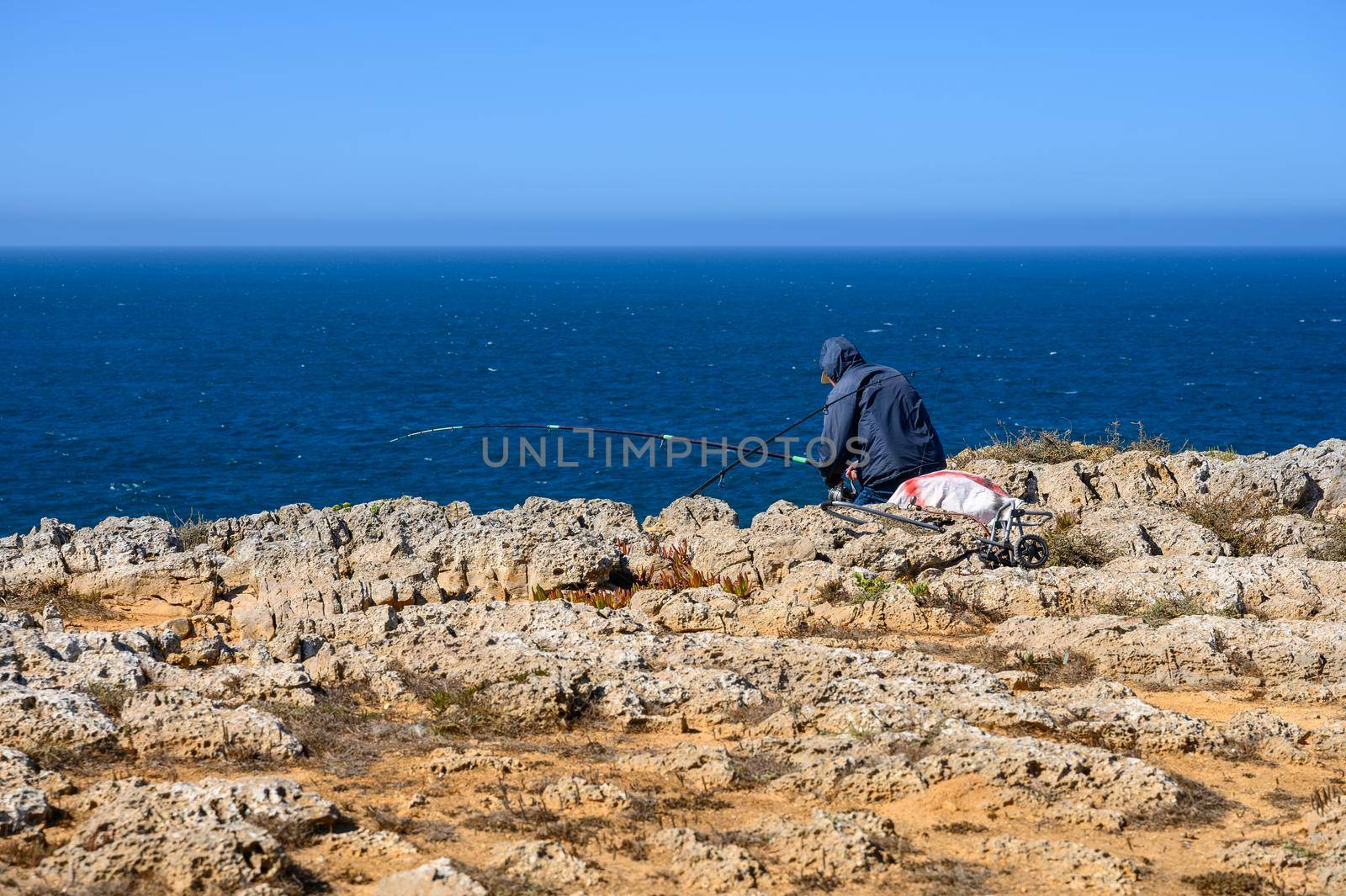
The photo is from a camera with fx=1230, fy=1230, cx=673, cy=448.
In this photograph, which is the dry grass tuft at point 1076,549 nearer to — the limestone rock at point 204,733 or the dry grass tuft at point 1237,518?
the dry grass tuft at point 1237,518

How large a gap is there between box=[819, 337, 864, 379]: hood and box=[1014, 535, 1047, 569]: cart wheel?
2.11m

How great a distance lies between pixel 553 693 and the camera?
22.1 ft

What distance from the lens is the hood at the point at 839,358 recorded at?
413 inches

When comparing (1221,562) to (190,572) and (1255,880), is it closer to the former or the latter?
(1255,880)

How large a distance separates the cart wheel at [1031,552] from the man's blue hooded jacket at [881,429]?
3.58 feet

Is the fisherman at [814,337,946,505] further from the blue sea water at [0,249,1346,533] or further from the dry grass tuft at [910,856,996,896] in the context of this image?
the blue sea water at [0,249,1346,533]

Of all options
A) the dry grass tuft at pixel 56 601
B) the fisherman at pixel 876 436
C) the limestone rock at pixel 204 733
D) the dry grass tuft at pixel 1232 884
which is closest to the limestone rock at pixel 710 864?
the dry grass tuft at pixel 1232 884

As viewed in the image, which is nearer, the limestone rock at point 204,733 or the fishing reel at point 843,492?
the limestone rock at point 204,733

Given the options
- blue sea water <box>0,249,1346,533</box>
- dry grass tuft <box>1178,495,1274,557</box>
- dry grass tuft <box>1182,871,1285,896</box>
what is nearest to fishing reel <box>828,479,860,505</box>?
dry grass tuft <box>1178,495,1274,557</box>

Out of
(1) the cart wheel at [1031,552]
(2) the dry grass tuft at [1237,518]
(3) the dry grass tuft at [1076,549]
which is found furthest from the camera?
(2) the dry grass tuft at [1237,518]

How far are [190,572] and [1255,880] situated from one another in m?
8.53

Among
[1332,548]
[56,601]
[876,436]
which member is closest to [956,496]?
[876,436]

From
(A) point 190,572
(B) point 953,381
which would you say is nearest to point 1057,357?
(B) point 953,381

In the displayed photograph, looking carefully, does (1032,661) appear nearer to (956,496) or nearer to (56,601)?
(956,496)
